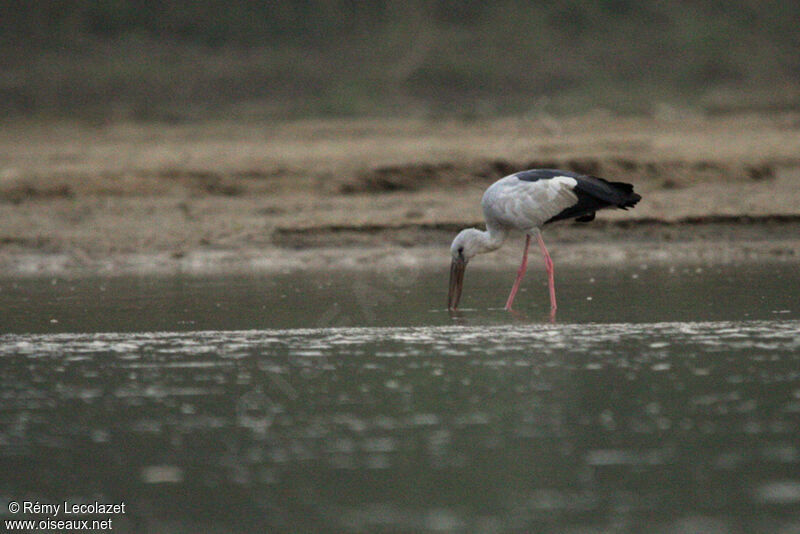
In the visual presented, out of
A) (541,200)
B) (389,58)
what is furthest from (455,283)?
(389,58)

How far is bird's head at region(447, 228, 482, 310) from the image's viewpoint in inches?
470

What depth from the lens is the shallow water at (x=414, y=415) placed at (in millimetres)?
5629

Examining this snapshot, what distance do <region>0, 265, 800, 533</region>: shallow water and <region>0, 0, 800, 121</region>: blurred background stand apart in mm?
26620

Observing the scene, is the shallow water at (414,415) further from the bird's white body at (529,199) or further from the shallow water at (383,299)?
the bird's white body at (529,199)

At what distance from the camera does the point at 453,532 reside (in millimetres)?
5238

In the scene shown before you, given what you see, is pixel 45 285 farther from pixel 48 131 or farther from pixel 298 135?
pixel 48 131

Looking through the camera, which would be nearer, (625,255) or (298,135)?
(625,255)

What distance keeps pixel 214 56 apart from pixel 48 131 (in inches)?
482

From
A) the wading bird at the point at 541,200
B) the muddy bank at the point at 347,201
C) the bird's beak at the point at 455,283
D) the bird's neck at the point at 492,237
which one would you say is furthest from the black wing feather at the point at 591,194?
the muddy bank at the point at 347,201

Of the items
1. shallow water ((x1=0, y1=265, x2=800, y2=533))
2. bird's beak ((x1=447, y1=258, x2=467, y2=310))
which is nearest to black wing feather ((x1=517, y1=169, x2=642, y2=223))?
shallow water ((x1=0, y1=265, x2=800, y2=533))

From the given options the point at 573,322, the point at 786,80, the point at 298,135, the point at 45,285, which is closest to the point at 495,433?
the point at 573,322

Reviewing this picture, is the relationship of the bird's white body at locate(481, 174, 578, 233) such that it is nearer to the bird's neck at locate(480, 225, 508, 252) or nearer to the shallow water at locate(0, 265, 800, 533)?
the bird's neck at locate(480, 225, 508, 252)

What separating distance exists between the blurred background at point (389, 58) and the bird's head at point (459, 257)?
24466 millimetres

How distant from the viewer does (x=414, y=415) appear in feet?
24.0
